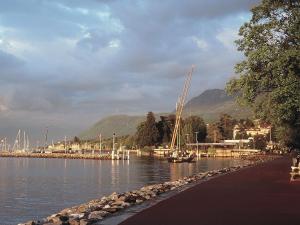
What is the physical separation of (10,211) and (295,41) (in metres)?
21.4

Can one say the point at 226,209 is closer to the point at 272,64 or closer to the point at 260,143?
the point at 272,64

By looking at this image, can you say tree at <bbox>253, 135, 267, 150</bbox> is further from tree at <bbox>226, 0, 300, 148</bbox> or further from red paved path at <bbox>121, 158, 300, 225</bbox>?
red paved path at <bbox>121, 158, 300, 225</bbox>

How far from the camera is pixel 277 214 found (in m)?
16.8

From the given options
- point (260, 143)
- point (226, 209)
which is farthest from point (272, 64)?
point (260, 143)

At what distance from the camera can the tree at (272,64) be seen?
29.6 metres

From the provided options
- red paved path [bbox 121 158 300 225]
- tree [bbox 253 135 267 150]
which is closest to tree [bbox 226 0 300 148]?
red paved path [bbox 121 158 300 225]

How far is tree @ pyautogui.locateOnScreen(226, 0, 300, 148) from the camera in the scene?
29.6m

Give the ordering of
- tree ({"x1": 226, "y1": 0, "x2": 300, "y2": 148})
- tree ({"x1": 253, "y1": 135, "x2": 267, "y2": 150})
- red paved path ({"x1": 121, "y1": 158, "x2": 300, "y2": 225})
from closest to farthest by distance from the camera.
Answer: red paved path ({"x1": 121, "y1": 158, "x2": 300, "y2": 225}) < tree ({"x1": 226, "y1": 0, "x2": 300, "y2": 148}) < tree ({"x1": 253, "y1": 135, "x2": 267, "y2": 150})

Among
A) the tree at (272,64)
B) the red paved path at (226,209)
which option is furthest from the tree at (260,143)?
the red paved path at (226,209)

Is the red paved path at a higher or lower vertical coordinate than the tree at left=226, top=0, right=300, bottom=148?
lower

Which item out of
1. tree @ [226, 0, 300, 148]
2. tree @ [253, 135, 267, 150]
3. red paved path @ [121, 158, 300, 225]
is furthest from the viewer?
tree @ [253, 135, 267, 150]

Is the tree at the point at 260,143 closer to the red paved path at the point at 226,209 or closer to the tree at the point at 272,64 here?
the tree at the point at 272,64

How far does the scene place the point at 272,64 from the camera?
30.3 meters

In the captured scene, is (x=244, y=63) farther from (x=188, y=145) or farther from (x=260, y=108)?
(x=188, y=145)
